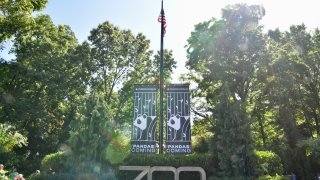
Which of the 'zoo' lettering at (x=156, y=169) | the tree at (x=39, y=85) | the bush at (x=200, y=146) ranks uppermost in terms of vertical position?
the tree at (x=39, y=85)

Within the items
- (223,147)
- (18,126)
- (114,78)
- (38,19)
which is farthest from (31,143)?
(223,147)

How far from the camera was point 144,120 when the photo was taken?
1188 centimetres

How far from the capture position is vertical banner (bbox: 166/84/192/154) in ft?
37.8

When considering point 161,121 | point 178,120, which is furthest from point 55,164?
point 178,120

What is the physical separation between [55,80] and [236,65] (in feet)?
47.6

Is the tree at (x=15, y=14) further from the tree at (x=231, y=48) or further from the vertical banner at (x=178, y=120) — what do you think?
the tree at (x=231, y=48)

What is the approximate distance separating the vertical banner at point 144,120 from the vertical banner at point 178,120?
56cm

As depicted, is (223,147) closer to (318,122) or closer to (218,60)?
(218,60)

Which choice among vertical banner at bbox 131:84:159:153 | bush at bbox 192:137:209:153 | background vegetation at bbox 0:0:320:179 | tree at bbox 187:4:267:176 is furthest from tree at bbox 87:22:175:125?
vertical banner at bbox 131:84:159:153

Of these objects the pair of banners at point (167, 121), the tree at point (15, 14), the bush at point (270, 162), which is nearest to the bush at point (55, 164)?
the pair of banners at point (167, 121)

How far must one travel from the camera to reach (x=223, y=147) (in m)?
10.7

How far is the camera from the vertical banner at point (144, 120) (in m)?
11.6

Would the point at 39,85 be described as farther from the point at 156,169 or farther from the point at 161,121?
the point at 156,169

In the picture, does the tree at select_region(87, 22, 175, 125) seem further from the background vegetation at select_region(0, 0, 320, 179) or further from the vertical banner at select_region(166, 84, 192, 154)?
the vertical banner at select_region(166, 84, 192, 154)
